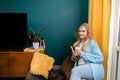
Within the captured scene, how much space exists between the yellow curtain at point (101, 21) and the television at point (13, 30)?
1047 mm

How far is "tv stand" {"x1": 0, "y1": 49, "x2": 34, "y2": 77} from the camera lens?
2963 mm

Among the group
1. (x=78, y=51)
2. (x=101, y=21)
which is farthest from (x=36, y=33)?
(x=101, y=21)

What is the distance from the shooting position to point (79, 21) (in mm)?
3457

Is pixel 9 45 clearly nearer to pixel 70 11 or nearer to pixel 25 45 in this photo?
pixel 25 45

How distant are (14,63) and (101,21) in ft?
4.67

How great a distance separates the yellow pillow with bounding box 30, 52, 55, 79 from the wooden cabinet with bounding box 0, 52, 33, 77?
0.12 meters

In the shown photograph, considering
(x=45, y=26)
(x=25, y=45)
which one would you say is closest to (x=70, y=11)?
(x=45, y=26)

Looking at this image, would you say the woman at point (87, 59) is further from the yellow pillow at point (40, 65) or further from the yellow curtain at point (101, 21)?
the yellow pillow at point (40, 65)

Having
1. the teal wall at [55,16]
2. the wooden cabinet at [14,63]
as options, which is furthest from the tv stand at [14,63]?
the teal wall at [55,16]

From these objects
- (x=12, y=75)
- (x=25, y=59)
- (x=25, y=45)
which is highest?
(x=25, y=45)

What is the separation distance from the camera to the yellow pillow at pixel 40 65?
2.80m

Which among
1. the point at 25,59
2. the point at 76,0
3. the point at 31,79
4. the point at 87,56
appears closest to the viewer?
the point at 87,56

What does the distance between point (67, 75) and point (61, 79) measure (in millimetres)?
96

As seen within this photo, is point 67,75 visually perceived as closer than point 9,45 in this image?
Yes
